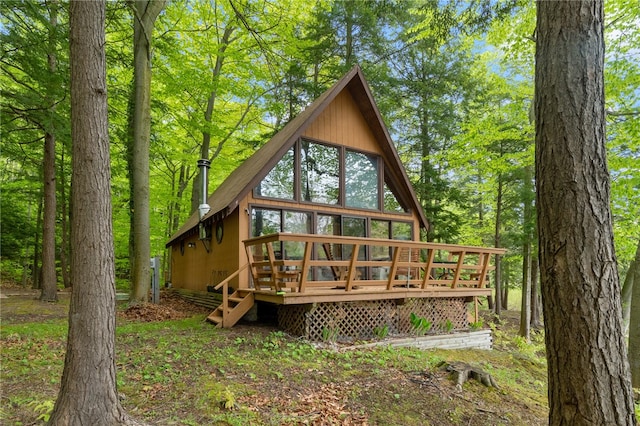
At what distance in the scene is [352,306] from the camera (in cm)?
695

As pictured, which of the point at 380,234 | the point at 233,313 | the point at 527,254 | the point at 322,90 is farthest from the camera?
the point at 322,90

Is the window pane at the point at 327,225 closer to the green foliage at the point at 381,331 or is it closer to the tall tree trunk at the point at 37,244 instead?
the green foliage at the point at 381,331

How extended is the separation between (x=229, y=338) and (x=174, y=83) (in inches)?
402

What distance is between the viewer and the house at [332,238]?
6770 millimetres

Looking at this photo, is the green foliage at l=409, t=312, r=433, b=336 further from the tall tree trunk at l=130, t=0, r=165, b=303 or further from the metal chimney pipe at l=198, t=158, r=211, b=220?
the tall tree trunk at l=130, t=0, r=165, b=303

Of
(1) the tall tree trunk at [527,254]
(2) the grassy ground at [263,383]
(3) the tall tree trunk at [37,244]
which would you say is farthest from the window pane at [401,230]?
(3) the tall tree trunk at [37,244]

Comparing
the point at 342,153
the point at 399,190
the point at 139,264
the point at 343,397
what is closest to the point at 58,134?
the point at 139,264

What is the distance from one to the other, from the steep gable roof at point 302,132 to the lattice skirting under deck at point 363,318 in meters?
3.05

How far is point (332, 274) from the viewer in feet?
30.3

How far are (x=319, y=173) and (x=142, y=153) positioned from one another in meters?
4.56

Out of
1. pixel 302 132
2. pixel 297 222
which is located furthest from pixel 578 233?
pixel 302 132

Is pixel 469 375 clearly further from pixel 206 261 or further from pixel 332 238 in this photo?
pixel 206 261

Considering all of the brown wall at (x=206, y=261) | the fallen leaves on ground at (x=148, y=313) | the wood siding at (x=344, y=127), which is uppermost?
the wood siding at (x=344, y=127)

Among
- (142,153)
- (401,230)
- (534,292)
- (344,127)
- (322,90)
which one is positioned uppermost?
(322,90)
